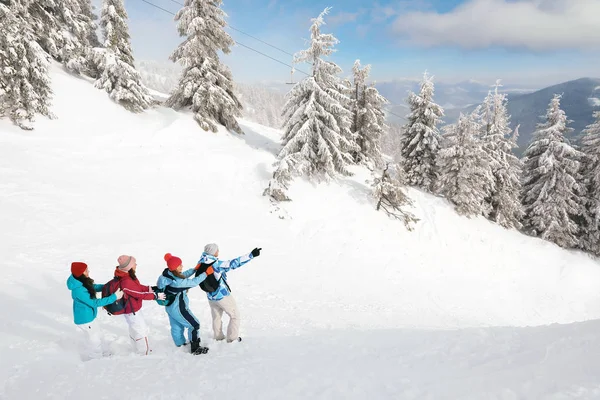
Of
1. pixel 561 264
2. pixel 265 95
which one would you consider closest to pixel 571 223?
pixel 561 264

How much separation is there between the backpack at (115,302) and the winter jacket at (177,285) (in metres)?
0.64

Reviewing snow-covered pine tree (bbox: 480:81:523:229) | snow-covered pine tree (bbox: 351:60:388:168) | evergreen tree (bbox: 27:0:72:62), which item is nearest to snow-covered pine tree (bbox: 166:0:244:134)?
evergreen tree (bbox: 27:0:72:62)

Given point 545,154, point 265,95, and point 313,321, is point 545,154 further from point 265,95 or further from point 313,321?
point 265,95

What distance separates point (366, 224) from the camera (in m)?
20.2

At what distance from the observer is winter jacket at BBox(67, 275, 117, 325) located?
525 cm

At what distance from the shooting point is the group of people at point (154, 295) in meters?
5.36

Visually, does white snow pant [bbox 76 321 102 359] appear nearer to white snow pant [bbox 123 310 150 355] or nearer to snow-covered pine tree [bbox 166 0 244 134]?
white snow pant [bbox 123 310 150 355]

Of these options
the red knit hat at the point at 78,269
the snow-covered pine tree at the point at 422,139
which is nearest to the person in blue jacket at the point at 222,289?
the red knit hat at the point at 78,269

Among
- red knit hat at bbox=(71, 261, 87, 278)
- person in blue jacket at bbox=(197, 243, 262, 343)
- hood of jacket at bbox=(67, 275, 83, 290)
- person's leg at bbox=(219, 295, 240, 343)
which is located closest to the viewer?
red knit hat at bbox=(71, 261, 87, 278)

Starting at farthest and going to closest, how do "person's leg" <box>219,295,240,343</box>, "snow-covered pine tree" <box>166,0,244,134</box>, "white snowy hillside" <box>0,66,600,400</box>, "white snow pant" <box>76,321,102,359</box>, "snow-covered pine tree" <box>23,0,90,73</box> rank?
"snow-covered pine tree" <box>166,0,244,134</box>
"snow-covered pine tree" <box>23,0,90,73</box>
"person's leg" <box>219,295,240,343</box>
"white snow pant" <box>76,321,102,359</box>
"white snowy hillside" <box>0,66,600,400</box>

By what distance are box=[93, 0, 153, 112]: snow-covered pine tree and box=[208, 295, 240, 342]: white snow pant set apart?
65.8ft

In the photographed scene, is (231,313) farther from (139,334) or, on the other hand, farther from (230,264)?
(139,334)

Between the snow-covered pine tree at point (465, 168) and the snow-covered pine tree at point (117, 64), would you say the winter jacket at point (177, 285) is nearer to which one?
the snow-covered pine tree at point (117, 64)

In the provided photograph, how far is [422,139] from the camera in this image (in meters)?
26.2
